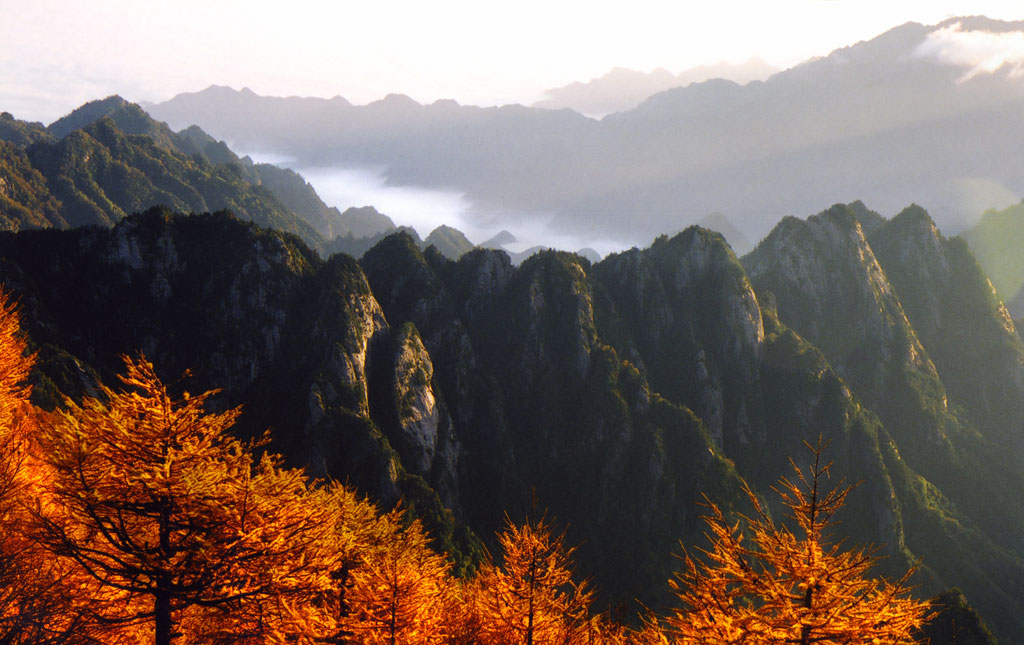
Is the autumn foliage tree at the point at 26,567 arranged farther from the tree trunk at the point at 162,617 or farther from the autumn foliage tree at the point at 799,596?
the autumn foliage tree at the point at 799,596

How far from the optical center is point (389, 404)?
139m

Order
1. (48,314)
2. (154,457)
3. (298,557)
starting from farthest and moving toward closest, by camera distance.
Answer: (48,314), (298,557), (154,457)

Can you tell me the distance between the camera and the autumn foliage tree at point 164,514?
551 inches

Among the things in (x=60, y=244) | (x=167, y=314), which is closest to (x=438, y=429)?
(x=167, y=314)

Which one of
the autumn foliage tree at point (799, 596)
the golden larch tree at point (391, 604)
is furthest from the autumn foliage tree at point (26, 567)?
the autumn foliage tree at point (799, 596)

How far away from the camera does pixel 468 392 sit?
17275cm

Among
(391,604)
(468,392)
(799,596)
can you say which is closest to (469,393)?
(468,392)

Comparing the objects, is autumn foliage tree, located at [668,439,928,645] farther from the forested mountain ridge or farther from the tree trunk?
the forested mountain ridge

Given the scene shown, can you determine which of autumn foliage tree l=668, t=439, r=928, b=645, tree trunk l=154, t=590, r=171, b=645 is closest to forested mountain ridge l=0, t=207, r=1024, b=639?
tree trunk l=154, t=590, r=171, b=645

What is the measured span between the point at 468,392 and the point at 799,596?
164 meters

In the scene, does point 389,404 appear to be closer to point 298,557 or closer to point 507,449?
point 507,449

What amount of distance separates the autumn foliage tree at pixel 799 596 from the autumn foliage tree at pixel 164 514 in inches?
487

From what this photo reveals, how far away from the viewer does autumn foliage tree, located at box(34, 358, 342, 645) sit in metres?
14.0

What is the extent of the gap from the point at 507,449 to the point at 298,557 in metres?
158
